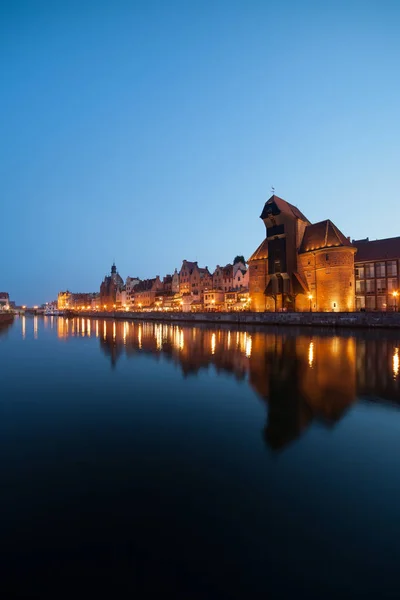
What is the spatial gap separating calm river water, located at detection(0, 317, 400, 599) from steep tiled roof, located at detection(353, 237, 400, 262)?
50.1 m

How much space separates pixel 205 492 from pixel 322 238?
2129 inches

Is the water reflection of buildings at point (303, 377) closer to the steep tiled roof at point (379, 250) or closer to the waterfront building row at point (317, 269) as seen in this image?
the waterfront building row at point (317, 269)

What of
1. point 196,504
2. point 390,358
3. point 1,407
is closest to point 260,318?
point 390,358

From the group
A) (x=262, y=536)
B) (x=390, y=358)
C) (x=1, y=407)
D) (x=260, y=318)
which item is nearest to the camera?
(x=262, y=536)

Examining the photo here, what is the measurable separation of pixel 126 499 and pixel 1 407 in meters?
6.49

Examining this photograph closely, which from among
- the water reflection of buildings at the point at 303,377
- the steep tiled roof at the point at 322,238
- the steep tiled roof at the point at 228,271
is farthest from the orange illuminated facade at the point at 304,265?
the water reflection of buildings at the point at 303,377

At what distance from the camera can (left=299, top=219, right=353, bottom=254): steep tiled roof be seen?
170ft

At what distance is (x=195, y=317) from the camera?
63.8 m

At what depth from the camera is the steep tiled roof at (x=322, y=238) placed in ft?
170

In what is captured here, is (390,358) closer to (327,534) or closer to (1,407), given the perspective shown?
(327,534)

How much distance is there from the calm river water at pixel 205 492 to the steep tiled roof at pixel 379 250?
5007 cm

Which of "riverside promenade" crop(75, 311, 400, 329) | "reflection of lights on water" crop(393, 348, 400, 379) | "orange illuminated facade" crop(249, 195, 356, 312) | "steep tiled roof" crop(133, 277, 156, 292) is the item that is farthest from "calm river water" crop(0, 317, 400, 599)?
"steep tiled roof" crop(133, 277, 156, 292)

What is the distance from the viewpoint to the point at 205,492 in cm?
473

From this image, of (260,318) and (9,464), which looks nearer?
(9,464)
